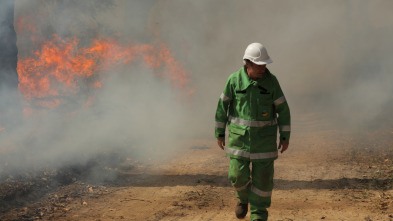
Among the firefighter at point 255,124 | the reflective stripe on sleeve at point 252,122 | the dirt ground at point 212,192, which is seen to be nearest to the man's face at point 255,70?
the firefighter at point 255,124

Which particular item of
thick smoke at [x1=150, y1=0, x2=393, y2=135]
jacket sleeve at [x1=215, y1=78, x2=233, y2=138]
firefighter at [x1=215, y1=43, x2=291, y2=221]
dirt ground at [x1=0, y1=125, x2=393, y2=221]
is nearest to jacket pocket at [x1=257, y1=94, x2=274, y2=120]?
firefighter at [x1=215, y1=43, x2=291, y2=221]

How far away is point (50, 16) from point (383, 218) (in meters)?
10.3

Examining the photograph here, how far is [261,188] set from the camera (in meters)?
3.86

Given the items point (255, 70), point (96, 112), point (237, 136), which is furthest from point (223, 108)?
point (96, 112)

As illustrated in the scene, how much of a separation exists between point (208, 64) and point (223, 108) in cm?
1149

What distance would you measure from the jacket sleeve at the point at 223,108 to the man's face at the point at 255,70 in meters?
0.28

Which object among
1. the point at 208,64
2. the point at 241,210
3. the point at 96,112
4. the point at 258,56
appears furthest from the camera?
the point at 208,64

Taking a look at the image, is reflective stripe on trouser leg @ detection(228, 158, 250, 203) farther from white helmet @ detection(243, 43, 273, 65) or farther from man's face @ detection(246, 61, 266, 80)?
white helmet @ detection(243, 43, 273, 65)

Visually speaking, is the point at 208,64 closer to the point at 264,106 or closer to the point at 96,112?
the point at 96,112

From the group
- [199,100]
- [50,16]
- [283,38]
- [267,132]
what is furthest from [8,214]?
[283,38]

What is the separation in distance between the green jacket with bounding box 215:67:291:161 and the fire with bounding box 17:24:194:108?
612 cm

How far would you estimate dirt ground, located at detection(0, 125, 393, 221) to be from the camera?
4.54 m

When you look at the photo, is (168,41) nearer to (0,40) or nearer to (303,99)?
(303,99)

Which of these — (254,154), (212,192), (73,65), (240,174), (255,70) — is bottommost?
(212,192)
